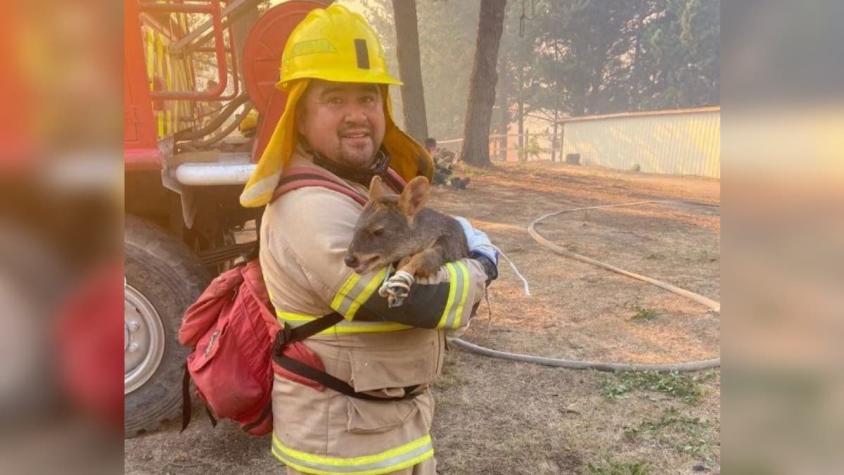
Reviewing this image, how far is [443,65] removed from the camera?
4012cm

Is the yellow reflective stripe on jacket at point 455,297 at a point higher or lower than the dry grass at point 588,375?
higher

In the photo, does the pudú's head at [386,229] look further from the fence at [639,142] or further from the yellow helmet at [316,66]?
the fence at [639,142]

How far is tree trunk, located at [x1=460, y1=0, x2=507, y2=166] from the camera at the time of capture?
15508 millimetres

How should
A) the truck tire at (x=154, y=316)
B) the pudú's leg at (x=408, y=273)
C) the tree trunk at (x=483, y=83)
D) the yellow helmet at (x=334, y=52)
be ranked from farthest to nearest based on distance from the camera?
the tree trunk at (x=483, y=83), the truck tire at (x=154, y=316), the yellow helmet at (x=334, y=52), the pudú's leg at (x=408, y=273)

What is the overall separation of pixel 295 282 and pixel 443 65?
39873mm

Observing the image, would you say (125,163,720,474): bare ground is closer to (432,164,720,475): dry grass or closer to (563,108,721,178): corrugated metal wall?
(432,164,720,475): dry grass

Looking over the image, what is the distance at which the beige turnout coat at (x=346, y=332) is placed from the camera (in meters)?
1.65

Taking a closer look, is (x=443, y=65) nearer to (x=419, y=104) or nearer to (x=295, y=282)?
(x=419, y=104)

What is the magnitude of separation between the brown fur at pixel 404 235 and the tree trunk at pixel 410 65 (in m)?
12.3

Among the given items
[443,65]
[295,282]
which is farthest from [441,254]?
[443,65]

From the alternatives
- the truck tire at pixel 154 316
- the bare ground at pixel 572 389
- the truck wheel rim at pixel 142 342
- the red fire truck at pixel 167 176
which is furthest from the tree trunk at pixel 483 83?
the truck wheel rim at pixel 142 342

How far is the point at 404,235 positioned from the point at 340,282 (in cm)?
26

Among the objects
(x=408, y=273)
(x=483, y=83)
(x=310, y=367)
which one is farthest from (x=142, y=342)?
(x=483, y=83)

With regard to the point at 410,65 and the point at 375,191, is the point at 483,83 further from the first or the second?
the point at 375,191
